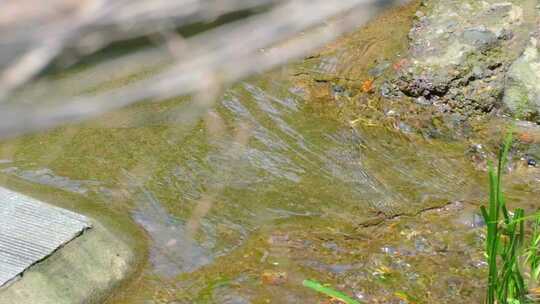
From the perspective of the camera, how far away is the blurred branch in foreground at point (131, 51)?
0.84 meters

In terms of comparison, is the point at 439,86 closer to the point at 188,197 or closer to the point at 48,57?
the point at 188,197

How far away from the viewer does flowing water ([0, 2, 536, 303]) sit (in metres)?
3.39

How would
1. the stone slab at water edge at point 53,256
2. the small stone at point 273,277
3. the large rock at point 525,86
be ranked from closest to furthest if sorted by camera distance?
the stone slab at water edge at point 53,256
the small stone at point 273,277
the large rock at point 525,86

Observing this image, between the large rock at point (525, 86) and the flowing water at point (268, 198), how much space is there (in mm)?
427

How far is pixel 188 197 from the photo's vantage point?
3938 millimetres

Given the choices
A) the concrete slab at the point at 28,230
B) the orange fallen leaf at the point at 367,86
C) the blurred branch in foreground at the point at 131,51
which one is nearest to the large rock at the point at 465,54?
the orange fallen leaf at the point at 367,86

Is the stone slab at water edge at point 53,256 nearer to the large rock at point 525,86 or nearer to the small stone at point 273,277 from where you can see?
the small stone at point 273,277

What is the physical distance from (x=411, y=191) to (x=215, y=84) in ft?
10.2

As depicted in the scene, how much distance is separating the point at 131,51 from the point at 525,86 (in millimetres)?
3906

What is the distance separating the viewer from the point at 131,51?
0.93m

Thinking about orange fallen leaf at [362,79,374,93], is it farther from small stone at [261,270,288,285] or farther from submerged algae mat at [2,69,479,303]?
small stone at [261,270,288,285]

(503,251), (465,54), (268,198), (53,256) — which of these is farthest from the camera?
(465,54)

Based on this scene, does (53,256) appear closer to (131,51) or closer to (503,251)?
(503,251)

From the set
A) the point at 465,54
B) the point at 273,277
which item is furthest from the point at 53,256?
the point at 465,54
